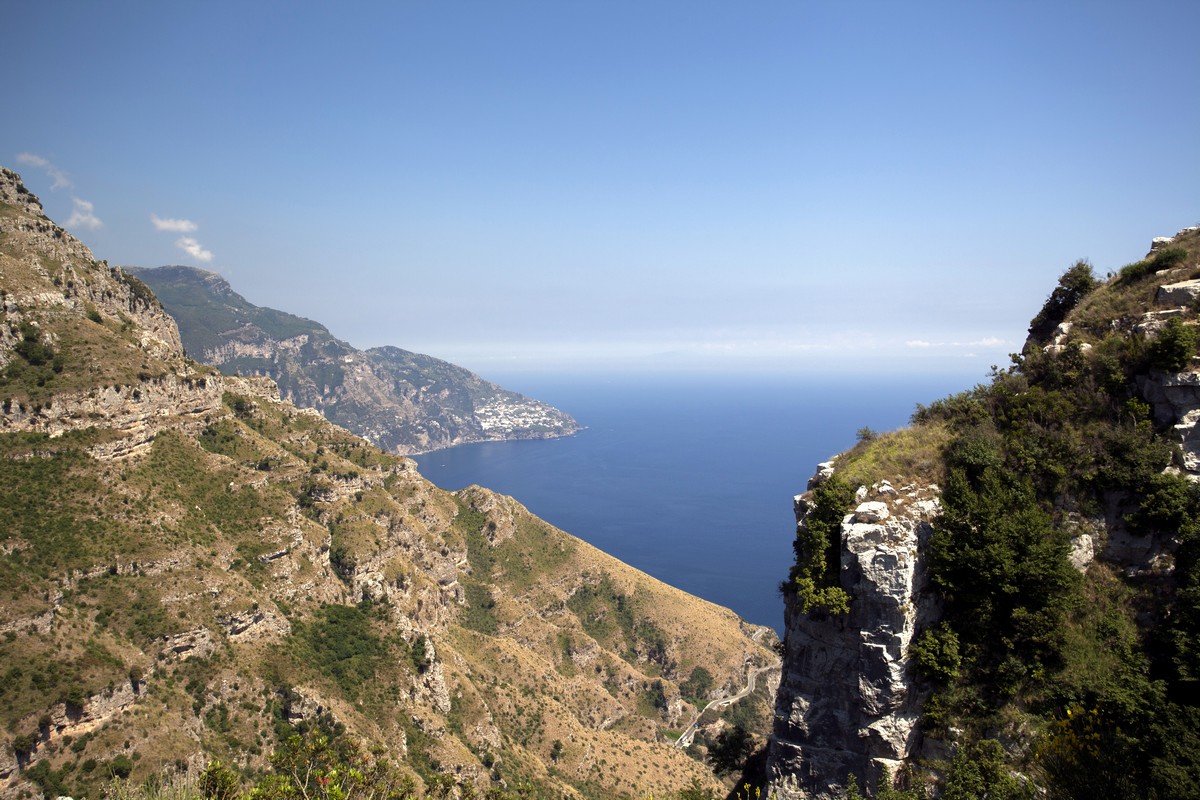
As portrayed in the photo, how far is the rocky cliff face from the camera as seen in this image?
67.8 ft

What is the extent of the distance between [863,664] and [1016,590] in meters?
6.06

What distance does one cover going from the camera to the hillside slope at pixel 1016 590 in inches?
741

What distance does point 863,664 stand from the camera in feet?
69.3

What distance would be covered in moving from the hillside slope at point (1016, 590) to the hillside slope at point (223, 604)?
52.5ft

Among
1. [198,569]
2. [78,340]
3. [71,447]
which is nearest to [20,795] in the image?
[198,569]

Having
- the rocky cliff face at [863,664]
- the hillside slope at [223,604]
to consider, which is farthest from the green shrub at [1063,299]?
the hillside slope at [223,604]

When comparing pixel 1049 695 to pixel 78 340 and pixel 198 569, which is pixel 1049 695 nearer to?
pixel 198 569

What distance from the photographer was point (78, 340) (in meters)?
57.8

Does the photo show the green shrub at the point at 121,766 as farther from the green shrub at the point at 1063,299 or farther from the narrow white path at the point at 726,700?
the narrow white path at the point at 726,700

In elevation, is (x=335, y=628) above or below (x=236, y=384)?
below

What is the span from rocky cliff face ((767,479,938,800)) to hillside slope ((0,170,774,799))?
44.8 feet

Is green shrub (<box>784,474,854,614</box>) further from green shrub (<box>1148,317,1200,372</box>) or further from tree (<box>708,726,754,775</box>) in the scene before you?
tree (<box>708,726,754,775</box>)

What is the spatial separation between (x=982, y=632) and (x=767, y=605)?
119823 millimetres

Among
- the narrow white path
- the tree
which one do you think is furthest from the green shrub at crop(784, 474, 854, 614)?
the narrow white path
